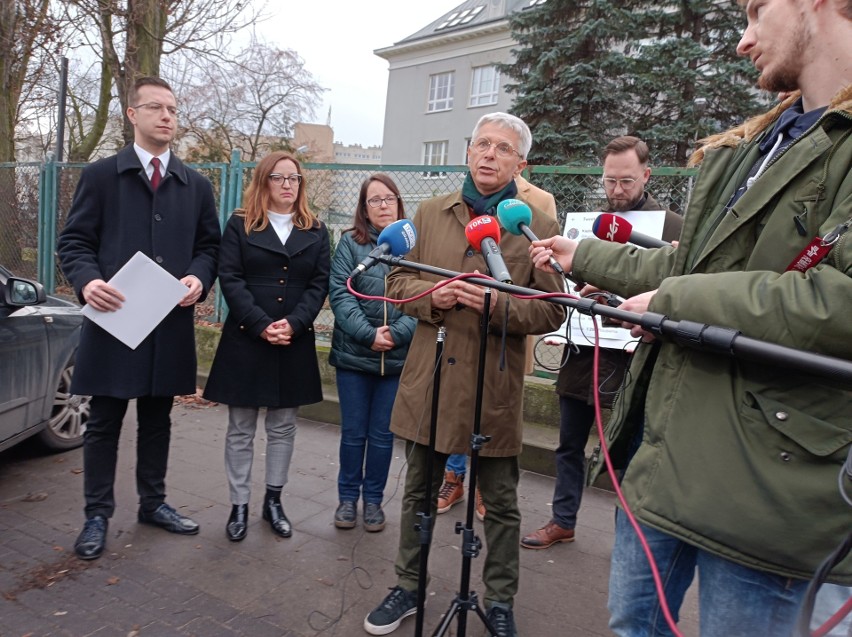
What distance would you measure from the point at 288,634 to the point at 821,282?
2561 mm

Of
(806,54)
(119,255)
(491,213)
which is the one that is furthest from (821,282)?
(119,255)

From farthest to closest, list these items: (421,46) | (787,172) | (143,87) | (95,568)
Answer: (421,46) → (143,87) → (95,568) → (787,172)

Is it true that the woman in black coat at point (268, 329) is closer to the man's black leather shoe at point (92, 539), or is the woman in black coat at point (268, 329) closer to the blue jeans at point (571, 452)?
the man's black leather shoe at point (92, 539)

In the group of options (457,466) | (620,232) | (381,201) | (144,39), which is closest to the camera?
(620,232)

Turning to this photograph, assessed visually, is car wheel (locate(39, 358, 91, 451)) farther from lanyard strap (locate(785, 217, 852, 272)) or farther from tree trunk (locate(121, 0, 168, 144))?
tree trunk (locate(121, 0, 168, 144))

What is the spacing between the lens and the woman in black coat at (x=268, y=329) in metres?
3.62

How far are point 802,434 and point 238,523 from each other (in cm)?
315

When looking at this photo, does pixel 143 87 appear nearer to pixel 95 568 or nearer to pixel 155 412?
pixel 155 412

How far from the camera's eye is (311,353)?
383 cm

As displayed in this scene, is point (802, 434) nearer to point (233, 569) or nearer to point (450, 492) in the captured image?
point (233, 569)

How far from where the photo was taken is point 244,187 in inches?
266

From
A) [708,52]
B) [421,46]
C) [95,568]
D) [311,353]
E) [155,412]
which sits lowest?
[95,568]

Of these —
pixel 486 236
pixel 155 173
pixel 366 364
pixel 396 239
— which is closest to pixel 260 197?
pixel 155 173

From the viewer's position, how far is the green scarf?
278cm
